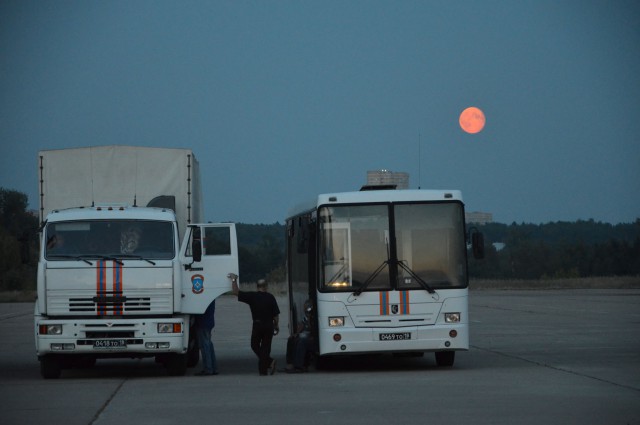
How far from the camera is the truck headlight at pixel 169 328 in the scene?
1817 cm

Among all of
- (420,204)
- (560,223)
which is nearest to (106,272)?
(420,204)

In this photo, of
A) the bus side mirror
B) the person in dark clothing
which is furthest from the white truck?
the bus side mirror

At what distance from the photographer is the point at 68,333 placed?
17984mm

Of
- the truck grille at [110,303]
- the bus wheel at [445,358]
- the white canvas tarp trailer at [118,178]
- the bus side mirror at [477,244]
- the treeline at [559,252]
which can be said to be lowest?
the bus wheel at [445,358]

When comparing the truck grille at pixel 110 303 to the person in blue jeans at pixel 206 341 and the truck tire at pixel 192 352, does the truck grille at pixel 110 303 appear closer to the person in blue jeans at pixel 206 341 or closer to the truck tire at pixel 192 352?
the person in blue jeans at pixel 206 341

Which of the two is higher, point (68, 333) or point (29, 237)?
point (29, 237)

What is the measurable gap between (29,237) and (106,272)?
1637mm

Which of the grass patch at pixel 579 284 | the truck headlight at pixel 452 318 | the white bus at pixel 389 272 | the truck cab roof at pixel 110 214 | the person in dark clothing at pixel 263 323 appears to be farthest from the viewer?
the grass patch at pixel 579 284

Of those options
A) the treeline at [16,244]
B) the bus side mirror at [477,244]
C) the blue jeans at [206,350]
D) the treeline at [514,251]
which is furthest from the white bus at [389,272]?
the treeline at [514,251]

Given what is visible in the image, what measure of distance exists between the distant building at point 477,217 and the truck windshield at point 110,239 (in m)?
5.04

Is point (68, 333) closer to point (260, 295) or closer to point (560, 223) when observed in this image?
point (260, 295)

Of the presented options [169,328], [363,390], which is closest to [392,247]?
[363,390]

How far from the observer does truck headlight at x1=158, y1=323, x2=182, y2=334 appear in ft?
59.6

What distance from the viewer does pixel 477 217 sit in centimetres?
2353
